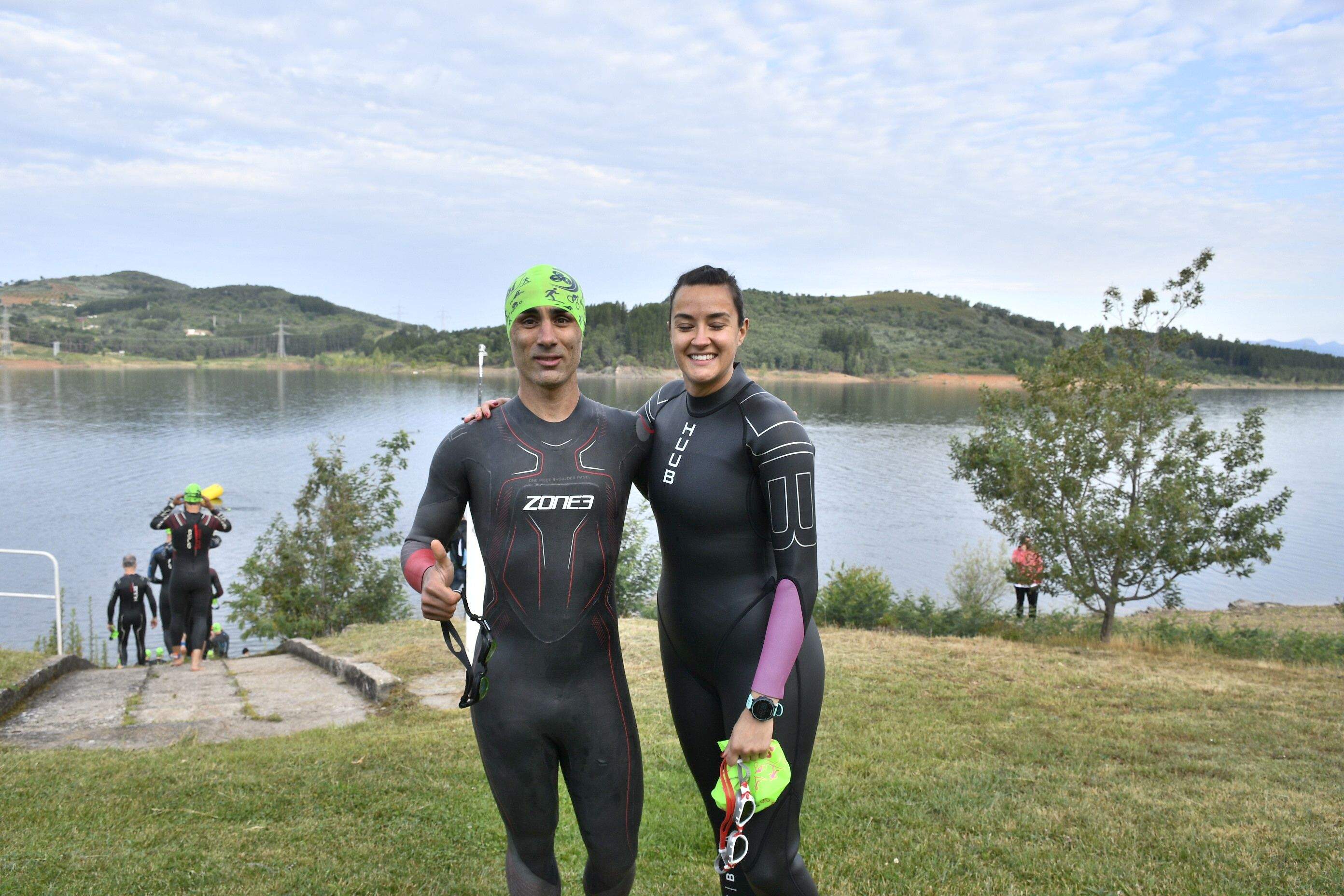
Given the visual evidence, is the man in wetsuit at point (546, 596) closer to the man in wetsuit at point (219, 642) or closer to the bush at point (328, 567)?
the man in wetsuit at point (219, 642)

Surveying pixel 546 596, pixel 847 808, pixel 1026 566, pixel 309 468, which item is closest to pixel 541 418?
pixel 546 596

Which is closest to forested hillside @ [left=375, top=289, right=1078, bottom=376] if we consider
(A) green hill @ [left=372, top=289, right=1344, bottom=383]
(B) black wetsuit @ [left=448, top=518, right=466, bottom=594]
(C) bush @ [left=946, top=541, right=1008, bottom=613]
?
(A) green hill @ [left=372, top=289, right=1344, bottom=383]

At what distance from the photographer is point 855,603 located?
51.9 feet

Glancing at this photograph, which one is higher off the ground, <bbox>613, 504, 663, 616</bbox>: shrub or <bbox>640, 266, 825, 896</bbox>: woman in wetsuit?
<bbox>640, 266, 825, 896</bbox>: woman in wetsuit

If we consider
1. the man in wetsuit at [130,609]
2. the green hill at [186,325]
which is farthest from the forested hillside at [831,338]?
the man in wetsuit at [130,609]

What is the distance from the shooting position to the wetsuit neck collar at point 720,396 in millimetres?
2986

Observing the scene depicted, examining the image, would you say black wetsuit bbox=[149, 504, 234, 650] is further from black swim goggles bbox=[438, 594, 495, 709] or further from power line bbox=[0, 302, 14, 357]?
power line bbox=[0, 302, 14, 357]

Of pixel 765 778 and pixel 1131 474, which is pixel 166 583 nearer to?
pixel 765 778

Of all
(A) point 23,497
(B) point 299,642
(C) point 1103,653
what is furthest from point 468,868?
(A) point 23,497

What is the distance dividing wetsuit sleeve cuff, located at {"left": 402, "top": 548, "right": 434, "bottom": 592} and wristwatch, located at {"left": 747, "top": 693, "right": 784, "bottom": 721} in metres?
1.10

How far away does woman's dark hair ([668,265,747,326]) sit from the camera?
2914 millimetres

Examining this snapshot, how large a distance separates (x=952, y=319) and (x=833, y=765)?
535 feet

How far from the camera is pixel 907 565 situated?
90.5 feet

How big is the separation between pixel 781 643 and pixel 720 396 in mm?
906
